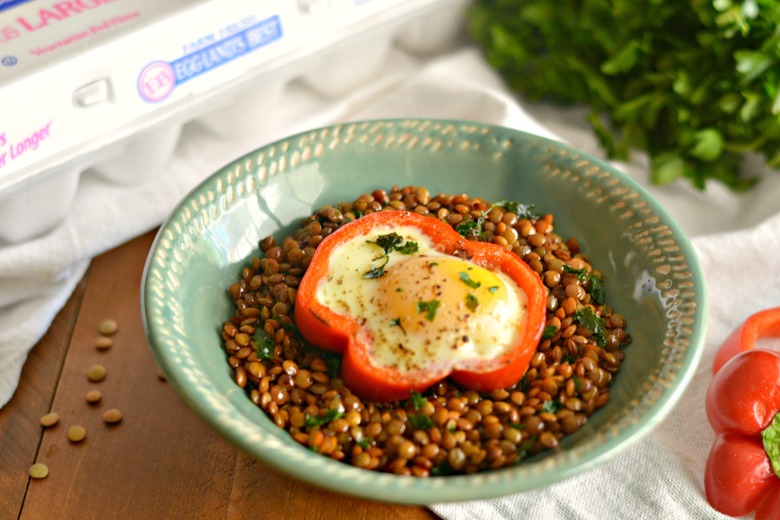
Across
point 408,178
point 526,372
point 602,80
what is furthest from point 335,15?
point 526,372

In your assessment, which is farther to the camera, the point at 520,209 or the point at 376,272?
the point at 520,209

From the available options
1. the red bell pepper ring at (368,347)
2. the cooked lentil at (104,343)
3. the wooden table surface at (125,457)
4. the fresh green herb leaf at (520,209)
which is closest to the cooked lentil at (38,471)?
the wooden table surface at (125,457)

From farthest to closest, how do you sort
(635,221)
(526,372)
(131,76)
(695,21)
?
(695,21) → (131,76) → (635,221) → (526,372)

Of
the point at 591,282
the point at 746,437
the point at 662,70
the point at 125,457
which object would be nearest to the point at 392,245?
the point at 591,282

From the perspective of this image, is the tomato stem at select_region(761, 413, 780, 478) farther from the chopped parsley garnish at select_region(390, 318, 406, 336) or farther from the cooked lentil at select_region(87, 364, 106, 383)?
the cooked lentil at select_region(87, 364, 106, 383)

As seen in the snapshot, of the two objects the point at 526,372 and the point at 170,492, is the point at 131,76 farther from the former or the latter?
the point at 526,372

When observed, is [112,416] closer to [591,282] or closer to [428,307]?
[428,307]

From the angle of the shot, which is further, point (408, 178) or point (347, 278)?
point (408, 178)
